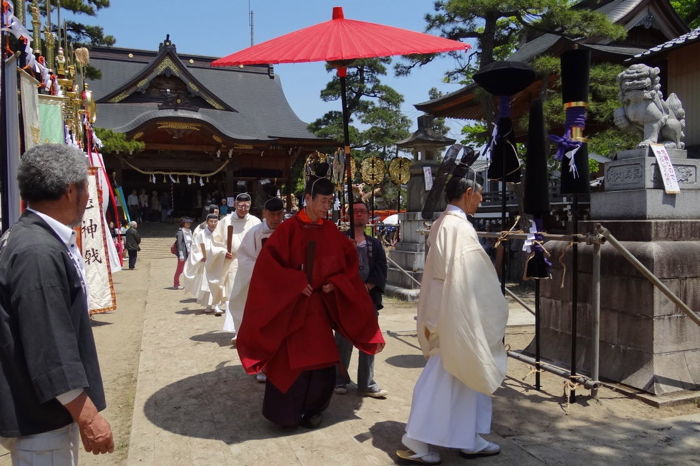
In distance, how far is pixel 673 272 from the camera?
14.9ft

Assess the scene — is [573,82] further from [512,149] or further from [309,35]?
[309,35]

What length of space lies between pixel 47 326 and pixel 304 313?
7.17 feet

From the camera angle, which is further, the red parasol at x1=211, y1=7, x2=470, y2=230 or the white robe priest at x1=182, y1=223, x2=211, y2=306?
the white robe priest at x1=182, y1=223, x2=211, y2=306

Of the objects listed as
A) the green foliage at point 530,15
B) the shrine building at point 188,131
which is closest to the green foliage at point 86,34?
the shrine building at point 188,131

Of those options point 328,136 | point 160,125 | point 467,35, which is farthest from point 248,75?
point 467,35

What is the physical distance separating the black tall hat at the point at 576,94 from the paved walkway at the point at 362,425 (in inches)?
69.5

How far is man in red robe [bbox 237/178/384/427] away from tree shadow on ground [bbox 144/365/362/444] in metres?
0.20

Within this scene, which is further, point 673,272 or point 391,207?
point 391,207

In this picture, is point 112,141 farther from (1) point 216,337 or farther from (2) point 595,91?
(2) point 595,91

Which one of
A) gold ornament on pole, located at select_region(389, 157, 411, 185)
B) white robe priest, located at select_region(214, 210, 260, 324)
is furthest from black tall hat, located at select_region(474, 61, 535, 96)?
gold ornament on pole, located at select_region(389, 157, 411, 185)

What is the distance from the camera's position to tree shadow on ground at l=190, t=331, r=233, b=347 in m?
6.54

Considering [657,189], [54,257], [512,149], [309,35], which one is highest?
[309,35]

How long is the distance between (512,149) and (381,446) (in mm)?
2684

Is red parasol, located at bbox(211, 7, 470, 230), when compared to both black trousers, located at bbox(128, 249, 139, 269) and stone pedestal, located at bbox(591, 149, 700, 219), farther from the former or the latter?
black trousers, located at bbox(128, 249, 139, 269)
